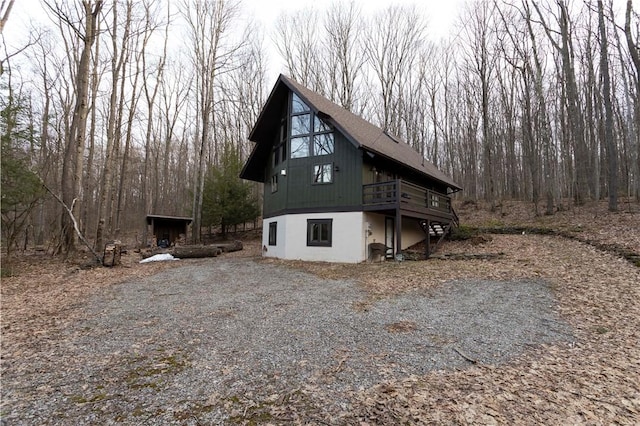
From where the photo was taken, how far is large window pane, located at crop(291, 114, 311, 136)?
14.9 metres

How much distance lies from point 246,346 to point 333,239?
359 inches

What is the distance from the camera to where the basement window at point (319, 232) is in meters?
13.8

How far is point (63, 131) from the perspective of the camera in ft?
79.8

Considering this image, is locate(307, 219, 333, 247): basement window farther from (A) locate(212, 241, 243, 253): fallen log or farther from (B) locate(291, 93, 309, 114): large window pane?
(A) locate(212, 241, 243, 253): fallen log

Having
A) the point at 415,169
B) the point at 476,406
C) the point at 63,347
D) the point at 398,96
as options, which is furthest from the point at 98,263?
the point at 398,96

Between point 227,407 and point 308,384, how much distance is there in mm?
920

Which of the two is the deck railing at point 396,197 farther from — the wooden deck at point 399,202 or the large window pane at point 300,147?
the large window pane at point 300,147

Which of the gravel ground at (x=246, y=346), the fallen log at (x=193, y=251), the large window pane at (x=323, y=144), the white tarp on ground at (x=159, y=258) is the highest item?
the large window pane at (x=323, y=144)

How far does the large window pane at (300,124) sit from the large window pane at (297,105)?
281 mm

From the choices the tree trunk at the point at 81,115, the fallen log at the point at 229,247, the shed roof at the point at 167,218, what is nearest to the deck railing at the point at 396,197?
the fallen log at the point at 229,247

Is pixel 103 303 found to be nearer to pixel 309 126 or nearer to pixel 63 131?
pixel 309 126

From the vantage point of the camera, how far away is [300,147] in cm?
1504

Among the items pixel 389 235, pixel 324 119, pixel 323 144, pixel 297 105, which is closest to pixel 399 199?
pixel 389 235

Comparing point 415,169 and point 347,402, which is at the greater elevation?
point 415,169
